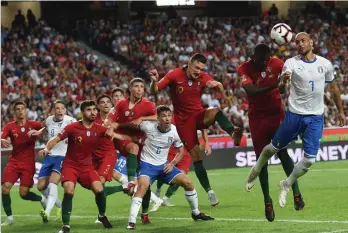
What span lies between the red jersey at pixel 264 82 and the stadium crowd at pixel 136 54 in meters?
17.3

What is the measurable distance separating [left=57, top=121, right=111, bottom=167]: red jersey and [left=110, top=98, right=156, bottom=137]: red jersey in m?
1.04

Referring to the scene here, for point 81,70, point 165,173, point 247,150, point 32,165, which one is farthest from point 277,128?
point 81,70

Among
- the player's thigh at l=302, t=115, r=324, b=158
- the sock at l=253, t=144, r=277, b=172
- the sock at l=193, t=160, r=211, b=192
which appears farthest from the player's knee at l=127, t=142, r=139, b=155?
the player's thigh at l=302, t=115, r=324, b=158

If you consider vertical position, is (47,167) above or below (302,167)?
below

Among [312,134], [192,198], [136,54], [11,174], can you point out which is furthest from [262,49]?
[136,54]

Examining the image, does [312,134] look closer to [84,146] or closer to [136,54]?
[84,146]

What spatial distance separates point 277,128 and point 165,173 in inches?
78.4

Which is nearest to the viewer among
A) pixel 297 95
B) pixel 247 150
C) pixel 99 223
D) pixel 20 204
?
pixel 297 95

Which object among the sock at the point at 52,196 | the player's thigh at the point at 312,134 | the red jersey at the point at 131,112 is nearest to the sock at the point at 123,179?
the sock at the point at 52,196

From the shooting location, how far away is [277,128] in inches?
560

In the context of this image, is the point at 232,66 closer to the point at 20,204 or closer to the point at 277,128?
the point at 20,204

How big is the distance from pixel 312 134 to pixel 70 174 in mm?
4027

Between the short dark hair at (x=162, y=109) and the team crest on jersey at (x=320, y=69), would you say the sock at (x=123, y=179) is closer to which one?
the short dark hair at (x=162, y=109)

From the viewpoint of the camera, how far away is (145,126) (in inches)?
582
